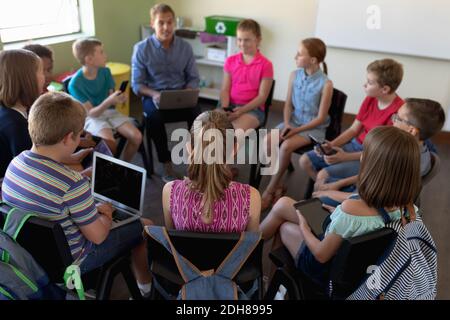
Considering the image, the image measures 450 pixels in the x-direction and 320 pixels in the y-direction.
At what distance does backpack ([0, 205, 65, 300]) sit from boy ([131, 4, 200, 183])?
64.3 inches

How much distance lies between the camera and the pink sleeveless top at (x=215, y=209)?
1243mm

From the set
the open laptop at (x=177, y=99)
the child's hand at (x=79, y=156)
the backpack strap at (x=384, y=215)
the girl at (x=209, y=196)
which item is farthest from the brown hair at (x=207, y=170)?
the open laptop at (x=177, y=99)

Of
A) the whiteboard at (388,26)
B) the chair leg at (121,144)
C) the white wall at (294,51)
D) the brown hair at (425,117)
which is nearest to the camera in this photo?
the brown hair at (425,117)

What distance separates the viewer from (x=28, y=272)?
3.74ft

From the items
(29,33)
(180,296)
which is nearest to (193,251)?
(180,296)

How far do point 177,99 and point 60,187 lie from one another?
1.54 meters

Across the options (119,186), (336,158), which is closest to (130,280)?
(119,186)

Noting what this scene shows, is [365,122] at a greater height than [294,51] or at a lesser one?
lesser

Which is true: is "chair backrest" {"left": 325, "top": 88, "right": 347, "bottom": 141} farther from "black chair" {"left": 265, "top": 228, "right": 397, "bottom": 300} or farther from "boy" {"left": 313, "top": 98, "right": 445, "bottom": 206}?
"black chair" {"left": 265, "top": 228, "right": 397, "bottom": 300}

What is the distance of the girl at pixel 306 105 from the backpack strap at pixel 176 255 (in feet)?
4.50

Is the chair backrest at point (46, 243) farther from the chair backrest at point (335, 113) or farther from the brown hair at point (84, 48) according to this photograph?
the chair backrest at point (335, 113)

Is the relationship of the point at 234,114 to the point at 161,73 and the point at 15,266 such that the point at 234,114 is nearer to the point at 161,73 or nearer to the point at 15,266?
the point at 161,73

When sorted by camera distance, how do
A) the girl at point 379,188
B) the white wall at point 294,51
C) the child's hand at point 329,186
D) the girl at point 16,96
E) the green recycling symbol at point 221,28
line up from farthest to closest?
the green recycling symbol at point 221,28 → the white wall at point 294,51 → the child's hand at point 329,186 → the girl at point 16,96 → the girl at point 379,188

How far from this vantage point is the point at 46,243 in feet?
3.64
